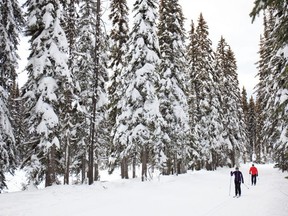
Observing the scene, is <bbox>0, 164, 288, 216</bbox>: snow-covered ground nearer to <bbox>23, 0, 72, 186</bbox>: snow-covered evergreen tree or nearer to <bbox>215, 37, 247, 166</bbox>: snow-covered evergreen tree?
<bbox>23, 0, 72, 186</bbox>: snow-covered evergreen tree

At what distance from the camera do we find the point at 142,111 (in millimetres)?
23453

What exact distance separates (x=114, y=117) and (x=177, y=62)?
837 cm

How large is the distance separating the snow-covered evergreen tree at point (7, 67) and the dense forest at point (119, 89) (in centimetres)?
5

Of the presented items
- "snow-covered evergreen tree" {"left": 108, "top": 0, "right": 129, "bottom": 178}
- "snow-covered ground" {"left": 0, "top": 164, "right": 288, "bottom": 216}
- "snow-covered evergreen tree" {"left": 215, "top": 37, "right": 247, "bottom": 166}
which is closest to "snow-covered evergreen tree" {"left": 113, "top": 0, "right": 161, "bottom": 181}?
"snow-covered evergreen tree" {"left": 108, "top": 0, "right": 129, "bottom": 178}

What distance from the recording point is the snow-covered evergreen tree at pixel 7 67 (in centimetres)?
1592

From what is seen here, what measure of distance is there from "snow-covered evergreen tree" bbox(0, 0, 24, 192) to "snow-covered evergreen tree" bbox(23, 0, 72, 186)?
0.83 meters

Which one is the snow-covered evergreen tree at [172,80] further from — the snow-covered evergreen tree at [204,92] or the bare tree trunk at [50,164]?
the bare tree trunk at [50,164]

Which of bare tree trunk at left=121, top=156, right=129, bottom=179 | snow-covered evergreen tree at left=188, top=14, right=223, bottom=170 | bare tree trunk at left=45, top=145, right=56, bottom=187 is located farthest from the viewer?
snow-covered evergreen tree at left=188, top=14, right=223, bottom=170

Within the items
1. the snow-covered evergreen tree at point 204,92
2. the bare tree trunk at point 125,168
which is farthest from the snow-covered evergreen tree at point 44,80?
the snow-covered evergreen tree at point 204,92

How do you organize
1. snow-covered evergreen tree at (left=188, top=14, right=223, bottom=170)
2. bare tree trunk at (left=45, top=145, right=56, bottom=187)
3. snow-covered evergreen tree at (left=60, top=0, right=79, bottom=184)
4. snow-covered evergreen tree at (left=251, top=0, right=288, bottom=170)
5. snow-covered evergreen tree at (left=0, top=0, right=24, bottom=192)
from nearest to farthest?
snow-covered evergreen tree at (left=251, top=0, right=288, bottom=170), snow-covered evergreen tree at (left=0, top=0, right=24, bottom=192), bare tree trunk at (left=45, top=145, right=56, bottom=187), snow-covered evergreen tree at (left=60, top=0, right=79, bottom=184), snow-covered evergreen tree at (left=188, top=14, right=223, bottom=170)

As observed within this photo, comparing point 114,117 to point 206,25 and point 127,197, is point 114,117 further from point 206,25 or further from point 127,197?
point 206,25

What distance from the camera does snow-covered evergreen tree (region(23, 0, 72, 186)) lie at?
1695 centimetres

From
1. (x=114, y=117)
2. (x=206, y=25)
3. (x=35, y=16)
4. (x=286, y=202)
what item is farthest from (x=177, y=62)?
(x=286, y=202)

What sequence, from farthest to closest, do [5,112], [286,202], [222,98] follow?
[222,98], [5,112], [286,202]
